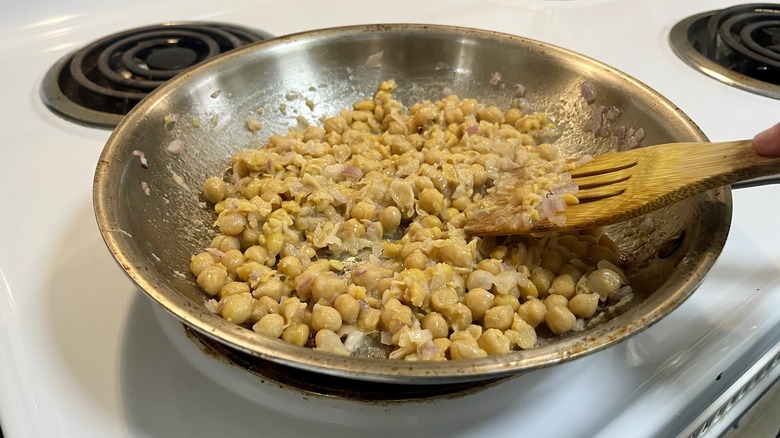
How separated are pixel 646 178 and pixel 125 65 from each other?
4.21 feet

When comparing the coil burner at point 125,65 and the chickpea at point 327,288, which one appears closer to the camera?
the chickpea at point 327,288

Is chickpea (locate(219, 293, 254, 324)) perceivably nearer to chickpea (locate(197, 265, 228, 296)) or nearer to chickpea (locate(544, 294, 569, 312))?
chickpea (locate(197, 265, 228, 296))

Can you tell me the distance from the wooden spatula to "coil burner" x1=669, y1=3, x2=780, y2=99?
2.54ft

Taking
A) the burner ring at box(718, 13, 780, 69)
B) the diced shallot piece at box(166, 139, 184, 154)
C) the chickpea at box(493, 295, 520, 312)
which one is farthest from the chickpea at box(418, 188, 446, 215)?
the burner ring at box(718, 13, 780, 69)

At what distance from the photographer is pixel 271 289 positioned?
1044 millimetres

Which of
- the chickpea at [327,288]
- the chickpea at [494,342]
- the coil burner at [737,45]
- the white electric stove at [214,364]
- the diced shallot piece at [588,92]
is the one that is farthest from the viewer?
the coil burner at [737,45]

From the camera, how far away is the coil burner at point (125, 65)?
1419mm

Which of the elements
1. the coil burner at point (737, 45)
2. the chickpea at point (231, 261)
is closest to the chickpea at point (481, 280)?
the chickpea at point (231, 261)

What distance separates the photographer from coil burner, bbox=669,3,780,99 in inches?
63.2

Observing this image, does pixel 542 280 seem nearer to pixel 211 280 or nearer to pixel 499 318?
pixel 499 318

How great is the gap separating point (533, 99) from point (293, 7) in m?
0.89

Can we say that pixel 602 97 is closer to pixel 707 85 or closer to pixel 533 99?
pixel 533 99

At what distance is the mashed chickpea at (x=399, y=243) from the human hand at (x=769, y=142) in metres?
0.30

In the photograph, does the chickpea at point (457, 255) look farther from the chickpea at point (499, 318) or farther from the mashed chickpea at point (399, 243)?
the chickpea at point (499, 318)
